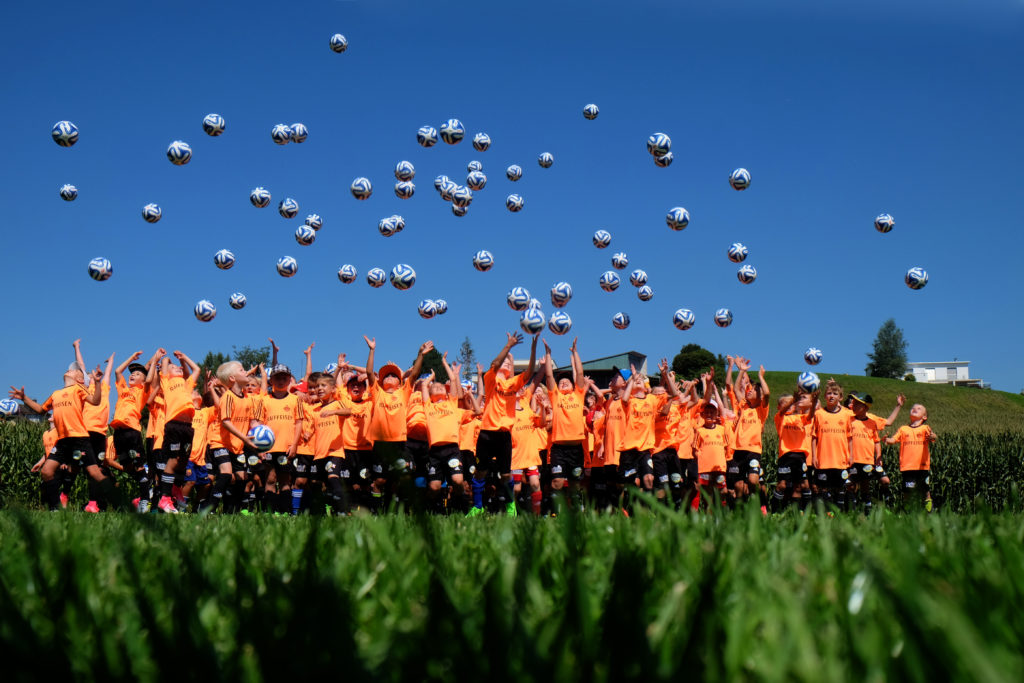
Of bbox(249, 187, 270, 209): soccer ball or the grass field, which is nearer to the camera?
the grass field

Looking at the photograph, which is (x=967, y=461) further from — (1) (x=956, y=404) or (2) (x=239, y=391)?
(1) (x=956, y=404)

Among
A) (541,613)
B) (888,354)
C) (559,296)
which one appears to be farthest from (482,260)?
(888,354)

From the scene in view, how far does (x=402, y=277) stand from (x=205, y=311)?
361 cm

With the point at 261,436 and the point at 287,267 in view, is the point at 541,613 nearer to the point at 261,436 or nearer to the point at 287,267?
the point at 261,436

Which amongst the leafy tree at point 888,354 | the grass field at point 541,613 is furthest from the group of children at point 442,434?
the leafy tree at point 888,354

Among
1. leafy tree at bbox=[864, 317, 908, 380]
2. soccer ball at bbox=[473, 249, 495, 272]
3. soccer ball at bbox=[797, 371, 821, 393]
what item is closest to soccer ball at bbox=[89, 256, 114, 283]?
soccer ball at bbox=[473, 249, 495, 272]

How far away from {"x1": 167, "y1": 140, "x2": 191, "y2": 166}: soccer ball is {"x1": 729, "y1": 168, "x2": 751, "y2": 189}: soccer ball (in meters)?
9.77

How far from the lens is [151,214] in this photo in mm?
15062

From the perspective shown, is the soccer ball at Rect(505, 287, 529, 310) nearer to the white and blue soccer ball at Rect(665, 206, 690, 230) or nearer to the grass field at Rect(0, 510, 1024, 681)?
the white and blue soccer ball at Rect(665, 206, 690, 230)

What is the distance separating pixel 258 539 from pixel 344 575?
117cm

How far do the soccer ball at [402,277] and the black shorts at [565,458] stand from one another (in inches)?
163

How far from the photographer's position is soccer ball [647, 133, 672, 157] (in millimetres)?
14992

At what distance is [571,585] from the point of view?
1775 mm

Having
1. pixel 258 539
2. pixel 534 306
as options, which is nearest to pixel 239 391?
pixel 534 306
